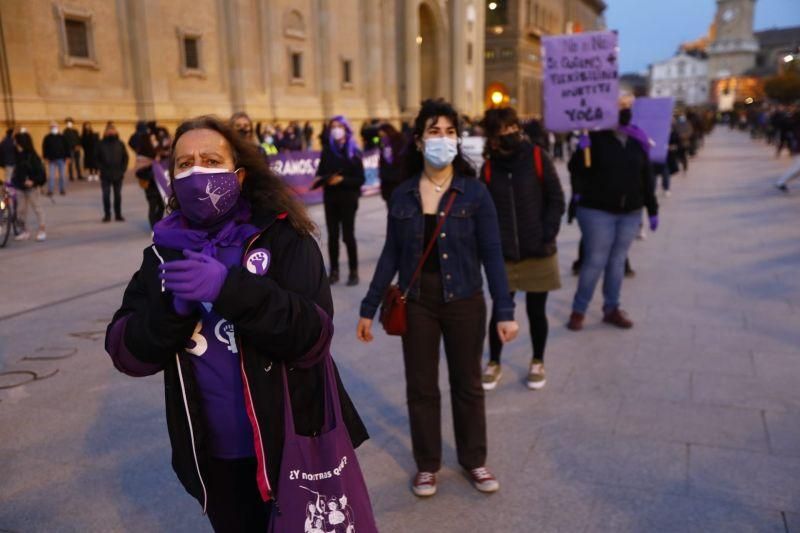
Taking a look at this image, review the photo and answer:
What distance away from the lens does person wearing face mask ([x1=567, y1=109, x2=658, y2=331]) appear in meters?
6.16

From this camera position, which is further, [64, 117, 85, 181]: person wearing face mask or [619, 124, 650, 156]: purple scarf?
[64, 117, 85, 181]: person wearing face mask

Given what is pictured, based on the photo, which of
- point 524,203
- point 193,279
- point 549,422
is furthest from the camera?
point 524,203

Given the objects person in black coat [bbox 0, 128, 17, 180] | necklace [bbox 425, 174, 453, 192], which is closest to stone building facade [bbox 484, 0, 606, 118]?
person in black coat [bbox 0, 128, 17, 180]

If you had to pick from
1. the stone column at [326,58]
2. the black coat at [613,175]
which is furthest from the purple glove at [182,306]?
the stone column at [326,58]

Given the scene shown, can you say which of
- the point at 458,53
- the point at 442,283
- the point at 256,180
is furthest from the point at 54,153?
the point at 458,53

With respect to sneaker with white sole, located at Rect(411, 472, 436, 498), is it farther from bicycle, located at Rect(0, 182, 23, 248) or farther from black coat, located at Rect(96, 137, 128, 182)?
black coat, located at Rect(96, 137, 128, 182)

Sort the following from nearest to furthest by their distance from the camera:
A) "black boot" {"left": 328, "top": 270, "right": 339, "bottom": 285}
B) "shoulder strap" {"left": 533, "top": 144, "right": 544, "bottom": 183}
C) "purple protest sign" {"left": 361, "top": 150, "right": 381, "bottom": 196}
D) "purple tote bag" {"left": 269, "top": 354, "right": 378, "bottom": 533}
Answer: "purple tote bag" {"left": 269, "top": 354, "right": 378, "bottom": 533} < "shoulder strap" {"left": 533, "top": 144, "right": 544, "bottom": 183} < "black boot" {"left": 328, "top": 270, "right": 339, "bottom": 285} < "purple protest sign" {"left": 361, "top": 150, "right": 381, "bottom": 196}

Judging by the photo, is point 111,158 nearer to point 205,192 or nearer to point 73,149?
point 73,149

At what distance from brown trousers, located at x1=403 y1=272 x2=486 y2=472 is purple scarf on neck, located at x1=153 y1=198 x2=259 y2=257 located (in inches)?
65.4

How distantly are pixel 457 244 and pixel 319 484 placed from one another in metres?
1.81

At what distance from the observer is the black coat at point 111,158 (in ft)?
43.3

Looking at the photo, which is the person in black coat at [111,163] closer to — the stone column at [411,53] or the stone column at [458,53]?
the stone column at [411,53]

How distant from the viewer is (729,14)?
153 m

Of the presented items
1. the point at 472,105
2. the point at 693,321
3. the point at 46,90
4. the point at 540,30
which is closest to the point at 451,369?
the point at 693,321
